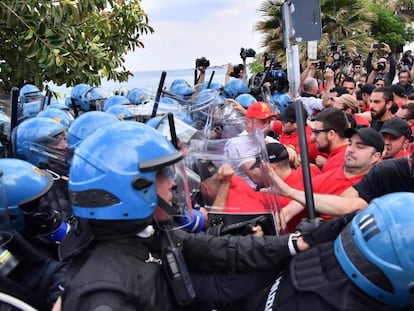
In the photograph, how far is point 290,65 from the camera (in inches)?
224

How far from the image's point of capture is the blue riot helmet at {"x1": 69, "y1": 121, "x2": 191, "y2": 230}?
1679 millimetres

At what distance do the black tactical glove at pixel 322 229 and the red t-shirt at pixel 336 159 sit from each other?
1.89 meters

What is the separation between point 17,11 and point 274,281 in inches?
244

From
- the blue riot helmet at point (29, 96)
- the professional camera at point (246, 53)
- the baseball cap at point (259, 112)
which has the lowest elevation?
the baseball cap at point (259, 112)

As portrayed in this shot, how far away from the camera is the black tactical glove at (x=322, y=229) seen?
1.83 metres

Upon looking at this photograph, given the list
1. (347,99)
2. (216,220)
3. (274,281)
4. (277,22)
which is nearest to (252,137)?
(216,220)

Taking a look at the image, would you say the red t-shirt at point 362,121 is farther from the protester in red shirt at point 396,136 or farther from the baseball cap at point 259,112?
the protester in red shirt at point 396,136

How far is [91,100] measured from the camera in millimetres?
7141

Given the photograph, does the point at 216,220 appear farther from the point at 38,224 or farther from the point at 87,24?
the point at 87,24

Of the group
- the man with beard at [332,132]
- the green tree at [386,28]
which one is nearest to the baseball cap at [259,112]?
the man with beard at [332,132]

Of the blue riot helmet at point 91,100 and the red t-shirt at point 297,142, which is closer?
the red t-shirt at point 297,142

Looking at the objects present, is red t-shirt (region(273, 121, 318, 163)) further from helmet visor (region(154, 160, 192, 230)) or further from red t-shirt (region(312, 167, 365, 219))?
helmet visor (region(154, 160, 192, 230))

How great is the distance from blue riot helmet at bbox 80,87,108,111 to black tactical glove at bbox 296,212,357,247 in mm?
5477

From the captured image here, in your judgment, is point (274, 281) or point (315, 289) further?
point (274, 281)
